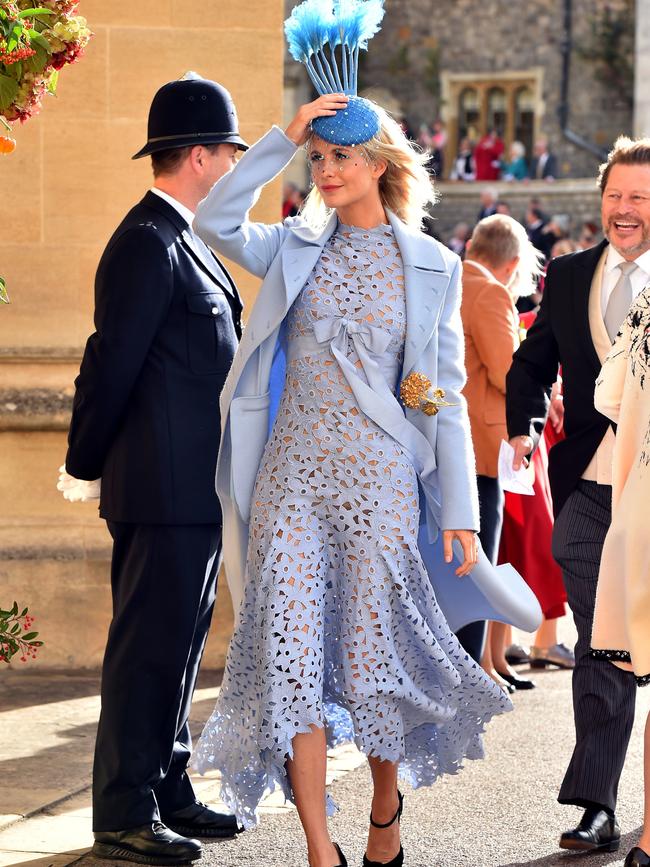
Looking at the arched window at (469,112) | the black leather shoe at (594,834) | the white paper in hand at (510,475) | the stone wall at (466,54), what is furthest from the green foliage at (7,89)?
the arched window at (469,112)

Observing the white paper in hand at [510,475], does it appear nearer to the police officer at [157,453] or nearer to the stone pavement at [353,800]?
the stone pavement at [353,800]

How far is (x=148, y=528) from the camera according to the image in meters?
4.58

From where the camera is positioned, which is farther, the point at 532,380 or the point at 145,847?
the point at 532,380

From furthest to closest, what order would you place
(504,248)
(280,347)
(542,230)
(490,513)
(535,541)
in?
(542,230) → (535,541) → (504,248) → (490,513) → (280,347)

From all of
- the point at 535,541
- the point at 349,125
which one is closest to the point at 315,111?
the point at 349,125

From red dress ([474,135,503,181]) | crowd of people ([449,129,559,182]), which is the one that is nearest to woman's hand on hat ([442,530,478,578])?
crowd of people ([449,129,559,182])

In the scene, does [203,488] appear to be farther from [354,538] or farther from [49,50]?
[49,50]

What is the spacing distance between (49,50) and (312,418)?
3.85ft

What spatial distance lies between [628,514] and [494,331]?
8.51ft

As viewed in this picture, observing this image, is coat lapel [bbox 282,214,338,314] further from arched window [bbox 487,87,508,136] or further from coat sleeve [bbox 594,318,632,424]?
arched window [bbox 487,87,508,136]

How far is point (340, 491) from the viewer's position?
4258 mm

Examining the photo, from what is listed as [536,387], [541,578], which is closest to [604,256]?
[536,387]

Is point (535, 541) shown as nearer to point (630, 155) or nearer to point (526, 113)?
point (630, 155)

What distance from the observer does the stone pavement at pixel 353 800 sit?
4.58 meters
